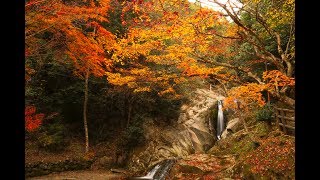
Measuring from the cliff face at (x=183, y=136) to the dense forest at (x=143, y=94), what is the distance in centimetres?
9

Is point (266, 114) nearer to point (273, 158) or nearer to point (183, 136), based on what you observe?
point (273, 158)

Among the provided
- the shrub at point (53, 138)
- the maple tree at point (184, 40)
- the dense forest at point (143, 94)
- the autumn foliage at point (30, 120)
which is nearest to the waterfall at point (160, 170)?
the dense forest at point (143, 94)

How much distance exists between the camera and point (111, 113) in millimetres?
18828

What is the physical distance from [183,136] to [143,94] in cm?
441

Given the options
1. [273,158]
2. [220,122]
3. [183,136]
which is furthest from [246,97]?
[220,122]

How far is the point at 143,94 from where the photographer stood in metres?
17.8

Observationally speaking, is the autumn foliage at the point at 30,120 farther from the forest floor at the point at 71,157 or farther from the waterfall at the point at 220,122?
the waterfall at the point at 220,122

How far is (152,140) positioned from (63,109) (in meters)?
6.84

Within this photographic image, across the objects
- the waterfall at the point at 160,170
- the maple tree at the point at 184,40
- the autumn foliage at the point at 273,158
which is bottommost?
the waterfall at the point at 160,170

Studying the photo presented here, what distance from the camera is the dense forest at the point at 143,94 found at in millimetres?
10430
